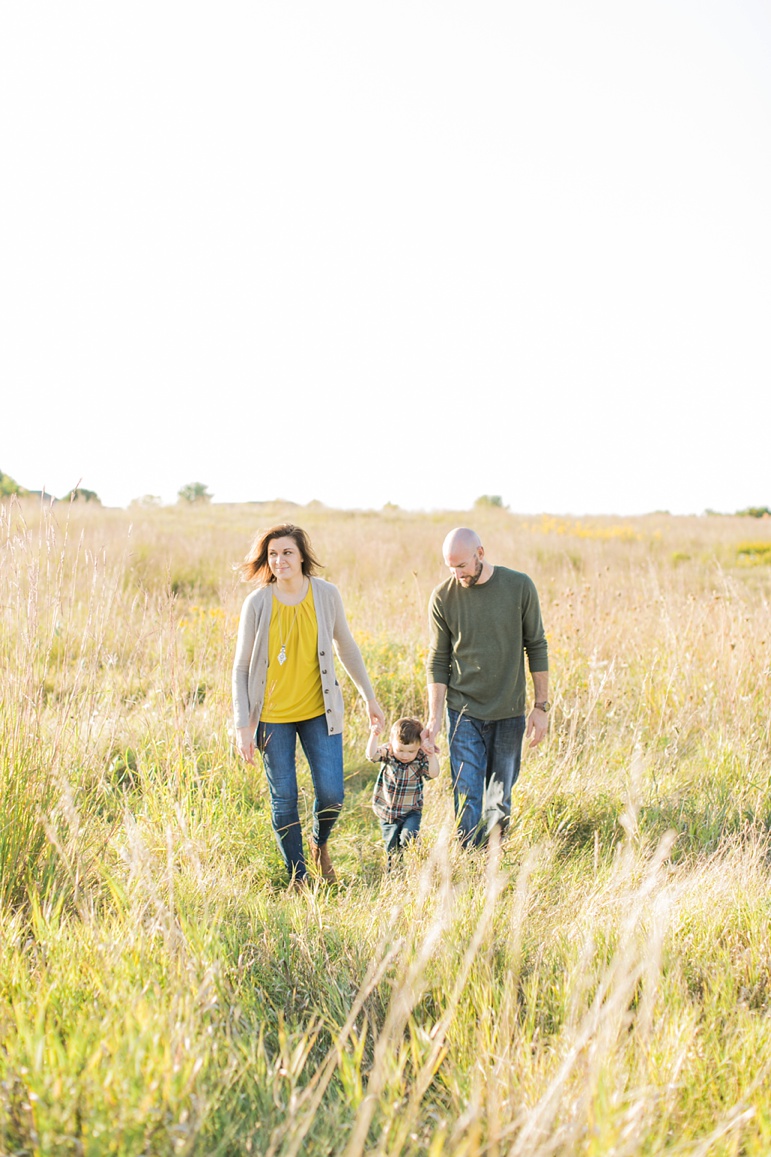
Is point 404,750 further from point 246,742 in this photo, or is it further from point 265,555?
point 265,555

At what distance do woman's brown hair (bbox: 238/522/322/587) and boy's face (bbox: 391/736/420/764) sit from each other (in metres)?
0.90

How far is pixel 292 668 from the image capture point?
3.65 metres

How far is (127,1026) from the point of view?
1838 mm

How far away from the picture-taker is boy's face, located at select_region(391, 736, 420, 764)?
3615 mm

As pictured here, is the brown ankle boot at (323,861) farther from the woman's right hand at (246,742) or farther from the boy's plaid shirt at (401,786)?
the woman's right hand at (246,742)

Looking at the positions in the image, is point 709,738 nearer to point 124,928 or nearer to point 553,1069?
point 553,1069

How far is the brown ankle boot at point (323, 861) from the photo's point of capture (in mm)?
3599

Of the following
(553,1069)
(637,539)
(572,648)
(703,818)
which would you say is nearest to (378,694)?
(572,648)

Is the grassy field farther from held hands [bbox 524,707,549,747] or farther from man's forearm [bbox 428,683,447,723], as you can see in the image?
man's forearm [bbox 428,683,447,723]

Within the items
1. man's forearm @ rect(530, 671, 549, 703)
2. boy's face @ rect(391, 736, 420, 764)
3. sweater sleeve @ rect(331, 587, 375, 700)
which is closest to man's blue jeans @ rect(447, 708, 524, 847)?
man's forearm @ rect(530, 671, 549, 703)

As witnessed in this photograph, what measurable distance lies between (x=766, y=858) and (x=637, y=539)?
14352 mm

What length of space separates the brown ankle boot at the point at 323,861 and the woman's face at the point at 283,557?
4.11ft

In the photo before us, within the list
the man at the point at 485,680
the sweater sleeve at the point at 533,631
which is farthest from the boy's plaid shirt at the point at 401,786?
the sweater sleeve at the point at 533,631

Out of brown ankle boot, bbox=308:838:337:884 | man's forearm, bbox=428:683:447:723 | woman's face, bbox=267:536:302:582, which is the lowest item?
brown ankle boot, bbox=308:838:337:884
